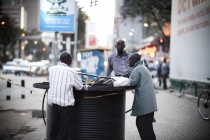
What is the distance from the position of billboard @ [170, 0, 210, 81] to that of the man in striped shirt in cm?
822

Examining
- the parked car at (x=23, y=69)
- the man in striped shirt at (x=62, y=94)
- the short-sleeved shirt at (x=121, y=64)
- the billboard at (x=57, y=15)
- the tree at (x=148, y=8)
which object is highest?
the tree at (x=148, y=8)

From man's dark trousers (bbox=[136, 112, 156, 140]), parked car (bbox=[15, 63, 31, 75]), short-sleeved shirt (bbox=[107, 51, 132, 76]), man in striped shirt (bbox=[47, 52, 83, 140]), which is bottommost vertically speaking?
parked car (bbox=[15, 63, 31, 75])

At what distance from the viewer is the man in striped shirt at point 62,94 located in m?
5.23

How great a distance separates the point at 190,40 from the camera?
14.5 m

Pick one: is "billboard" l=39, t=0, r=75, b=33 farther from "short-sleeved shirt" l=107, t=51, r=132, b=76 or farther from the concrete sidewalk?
"short-sleeved shirt" l=107, t=51, r=132, b=76

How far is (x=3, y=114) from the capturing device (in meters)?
10.3

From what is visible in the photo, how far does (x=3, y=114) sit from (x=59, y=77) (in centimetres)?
575

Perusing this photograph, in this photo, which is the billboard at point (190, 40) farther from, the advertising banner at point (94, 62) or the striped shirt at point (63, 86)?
the striped shirt at point (63, 86)

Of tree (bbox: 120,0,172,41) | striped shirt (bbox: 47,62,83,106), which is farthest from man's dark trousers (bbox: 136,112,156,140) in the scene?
tree (bbox: 120,0,172,41)

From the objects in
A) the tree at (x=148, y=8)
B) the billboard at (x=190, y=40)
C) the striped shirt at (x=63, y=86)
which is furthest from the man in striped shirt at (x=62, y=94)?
the tree at (x=148, y=8)

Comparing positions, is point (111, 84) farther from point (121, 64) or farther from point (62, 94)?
point (121, 64)

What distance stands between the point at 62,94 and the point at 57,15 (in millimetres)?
10773

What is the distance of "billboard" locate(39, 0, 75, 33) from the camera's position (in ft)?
48.1

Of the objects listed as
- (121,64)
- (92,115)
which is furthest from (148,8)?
(92,115)
